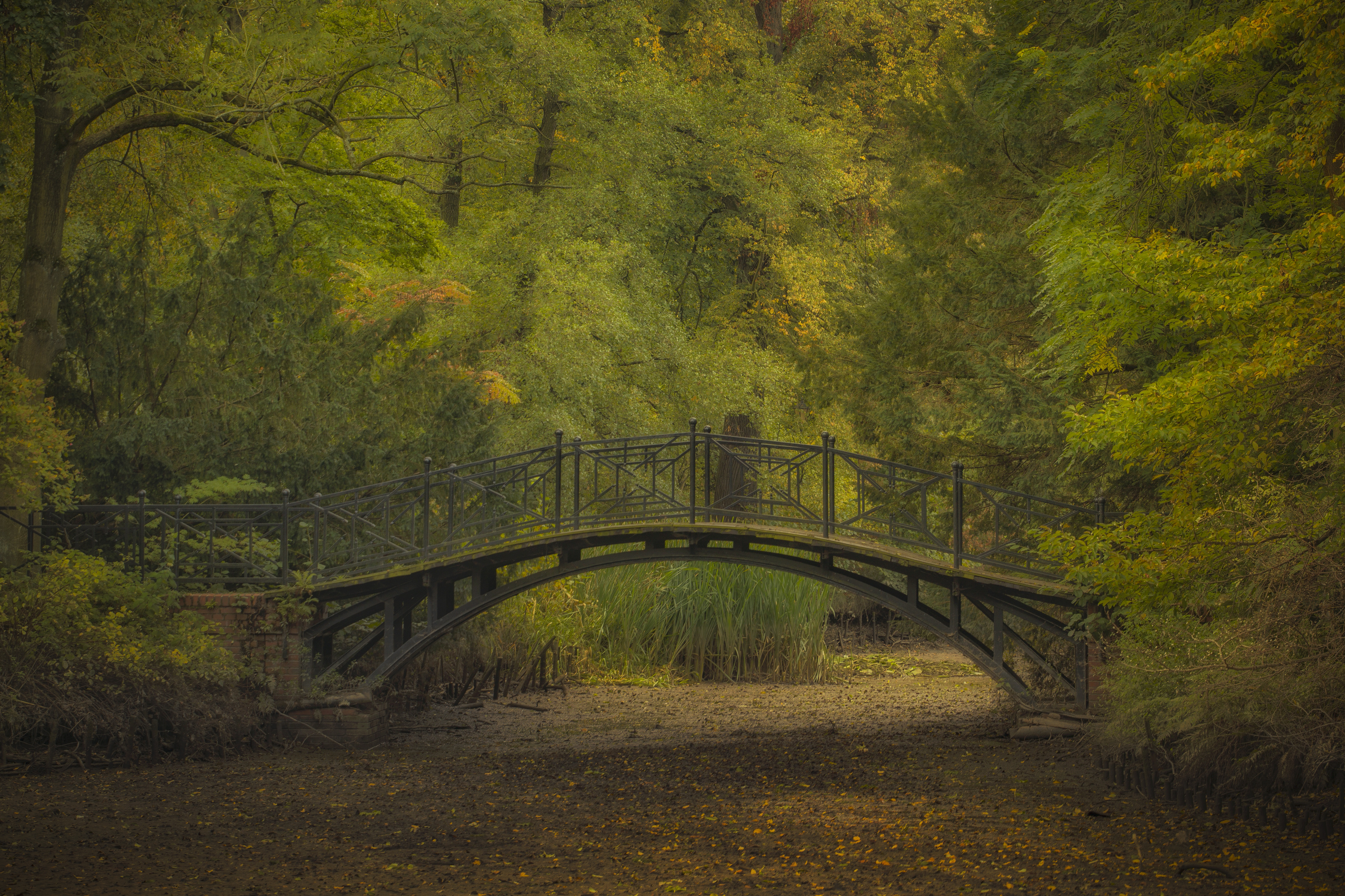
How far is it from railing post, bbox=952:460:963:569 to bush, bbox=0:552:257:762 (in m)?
7.44

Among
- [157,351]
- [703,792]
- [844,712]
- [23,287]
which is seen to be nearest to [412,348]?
[157,351]

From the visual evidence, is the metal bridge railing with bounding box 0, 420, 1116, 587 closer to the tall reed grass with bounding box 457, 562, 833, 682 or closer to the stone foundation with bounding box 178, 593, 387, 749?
the stone foundation with bounding box 178, 593, 387, 749

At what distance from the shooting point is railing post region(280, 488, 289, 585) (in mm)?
14211

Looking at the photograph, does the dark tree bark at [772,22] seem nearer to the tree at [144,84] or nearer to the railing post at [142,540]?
the tree at [144,84]

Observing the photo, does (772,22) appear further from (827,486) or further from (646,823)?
(646,823)

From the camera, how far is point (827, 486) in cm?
1380

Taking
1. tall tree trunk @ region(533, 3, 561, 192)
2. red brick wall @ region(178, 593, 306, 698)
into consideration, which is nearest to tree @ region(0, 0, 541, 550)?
red brick wall @ region(178, 593, 306, 698)

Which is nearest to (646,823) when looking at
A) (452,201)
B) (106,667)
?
(106,667)

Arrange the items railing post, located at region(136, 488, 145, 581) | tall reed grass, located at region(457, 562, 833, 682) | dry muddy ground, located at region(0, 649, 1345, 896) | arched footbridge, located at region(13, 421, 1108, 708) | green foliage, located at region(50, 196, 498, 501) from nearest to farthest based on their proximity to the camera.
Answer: dry muddy ground, located at region(0, 649, 1345, 896) < arched footbridge, located at region(13, 421, 1108, 708) < railing post, located at region(136, 488, 145, 581) < green foliage, located at region(50, 196, 498, 501) < tall reed grass, located at region(457, 562, 833, 682)

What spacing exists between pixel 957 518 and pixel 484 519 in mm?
5313

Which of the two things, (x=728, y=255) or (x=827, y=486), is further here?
(x=728, y=255)

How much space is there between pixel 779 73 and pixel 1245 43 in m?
16.9

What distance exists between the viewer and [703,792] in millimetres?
11672

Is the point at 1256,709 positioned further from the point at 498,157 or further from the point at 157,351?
the point at 498,157
